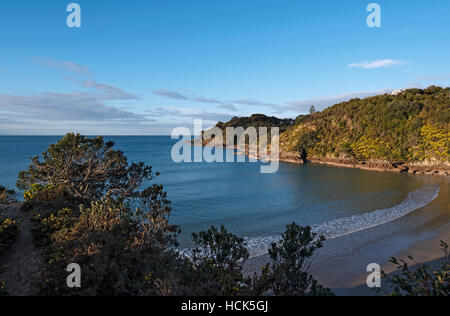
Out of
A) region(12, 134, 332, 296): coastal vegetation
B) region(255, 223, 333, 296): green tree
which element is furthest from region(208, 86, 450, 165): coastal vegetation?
region(12, 134, 332, 296): coastal vegetation

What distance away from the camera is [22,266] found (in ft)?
29.8

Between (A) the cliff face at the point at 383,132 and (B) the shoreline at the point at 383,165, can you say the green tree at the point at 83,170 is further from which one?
(A) the cliff face at the point at 383,132

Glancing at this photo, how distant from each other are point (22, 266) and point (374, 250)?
1865 centimetres

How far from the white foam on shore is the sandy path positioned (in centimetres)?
1117

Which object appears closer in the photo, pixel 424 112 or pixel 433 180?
pixel 433 180

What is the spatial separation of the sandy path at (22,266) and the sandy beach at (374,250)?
9926 mm

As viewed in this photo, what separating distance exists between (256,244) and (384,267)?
24.9ft

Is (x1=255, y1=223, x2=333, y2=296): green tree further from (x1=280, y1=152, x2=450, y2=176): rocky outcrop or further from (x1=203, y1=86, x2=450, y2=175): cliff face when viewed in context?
(x1=203, y1=86, x2=450, y2=175): cliff face

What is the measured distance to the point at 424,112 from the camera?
58531mm

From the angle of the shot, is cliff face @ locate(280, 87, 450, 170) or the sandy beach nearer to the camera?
the sandy beach

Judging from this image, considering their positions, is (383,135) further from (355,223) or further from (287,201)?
(355,223)

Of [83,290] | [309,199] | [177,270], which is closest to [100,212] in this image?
[83,290]

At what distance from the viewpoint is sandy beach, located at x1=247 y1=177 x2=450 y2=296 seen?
42.4 ft
